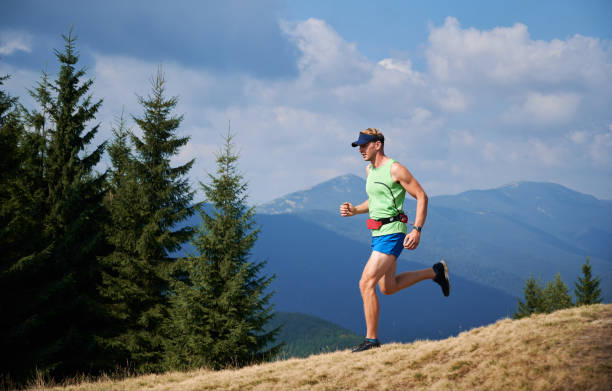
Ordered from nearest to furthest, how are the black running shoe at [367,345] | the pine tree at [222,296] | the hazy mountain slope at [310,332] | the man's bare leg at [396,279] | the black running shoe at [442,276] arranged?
the man's bare leg at [396,279] → the black running shoe at [442,276] → the black running shoe at [367,345] → the pine tree at [222,296] → the hazy mountain slope at [310,332]

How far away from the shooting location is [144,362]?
17.4 metres

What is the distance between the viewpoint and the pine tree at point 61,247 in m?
16.8

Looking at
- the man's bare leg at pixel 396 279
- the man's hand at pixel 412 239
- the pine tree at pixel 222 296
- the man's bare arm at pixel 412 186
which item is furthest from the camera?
the pine tree at pixel 222 296

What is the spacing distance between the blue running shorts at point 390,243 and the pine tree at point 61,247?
49.8 feet

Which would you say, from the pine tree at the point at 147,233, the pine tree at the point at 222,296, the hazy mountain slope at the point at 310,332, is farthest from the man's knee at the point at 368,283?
the hazy mountain slope at the point at 310,332

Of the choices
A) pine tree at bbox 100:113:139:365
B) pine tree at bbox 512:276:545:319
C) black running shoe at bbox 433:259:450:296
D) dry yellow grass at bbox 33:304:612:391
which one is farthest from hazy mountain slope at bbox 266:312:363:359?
dry yellow grass at bbox 33:304:612:391

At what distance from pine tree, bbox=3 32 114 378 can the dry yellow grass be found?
13.5m

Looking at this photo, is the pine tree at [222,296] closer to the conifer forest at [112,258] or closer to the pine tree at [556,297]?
the conifer forest at [112,258]

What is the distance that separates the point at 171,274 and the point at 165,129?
7.21 metres

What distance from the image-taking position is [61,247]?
18.3 m

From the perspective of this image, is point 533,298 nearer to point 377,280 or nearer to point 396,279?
point 396,279

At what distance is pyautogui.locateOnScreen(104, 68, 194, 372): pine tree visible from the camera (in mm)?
17734

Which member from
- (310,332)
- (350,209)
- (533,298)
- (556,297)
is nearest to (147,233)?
(350,209)

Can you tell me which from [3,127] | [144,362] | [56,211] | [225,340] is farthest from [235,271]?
[3,127]
